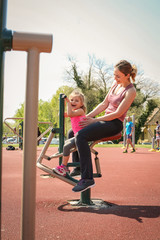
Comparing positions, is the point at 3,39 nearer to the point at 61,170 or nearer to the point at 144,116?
the point at 61,170

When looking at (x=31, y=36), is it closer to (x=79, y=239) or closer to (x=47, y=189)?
(x=79, y=239)

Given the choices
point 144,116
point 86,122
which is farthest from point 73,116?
point 144,116

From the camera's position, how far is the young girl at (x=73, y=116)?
2905 mm

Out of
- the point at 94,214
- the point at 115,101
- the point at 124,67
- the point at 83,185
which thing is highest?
the point at 124,67

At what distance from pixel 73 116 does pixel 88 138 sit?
1.34 ft

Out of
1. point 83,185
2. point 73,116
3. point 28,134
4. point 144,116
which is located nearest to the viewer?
point 28,134

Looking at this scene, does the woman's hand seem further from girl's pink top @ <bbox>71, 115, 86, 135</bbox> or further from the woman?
girl's pink top @ <bbox>71, 115, 86, 135</bbox>

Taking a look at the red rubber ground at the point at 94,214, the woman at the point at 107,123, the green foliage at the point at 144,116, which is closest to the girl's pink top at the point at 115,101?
the woman at the point at 107,123

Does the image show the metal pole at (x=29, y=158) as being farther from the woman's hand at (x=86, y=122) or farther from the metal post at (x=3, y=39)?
the woman's hand at (x=86, y=122)

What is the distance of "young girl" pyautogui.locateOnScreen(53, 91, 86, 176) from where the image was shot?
290cm

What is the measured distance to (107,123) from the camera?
2773 mm

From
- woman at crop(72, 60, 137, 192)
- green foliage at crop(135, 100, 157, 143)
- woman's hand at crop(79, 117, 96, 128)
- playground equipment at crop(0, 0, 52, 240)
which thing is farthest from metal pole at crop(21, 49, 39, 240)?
green foliage at crop(135, 100, 157, 143)

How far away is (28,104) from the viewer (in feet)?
2.86

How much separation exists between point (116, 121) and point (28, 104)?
203 centimetres
